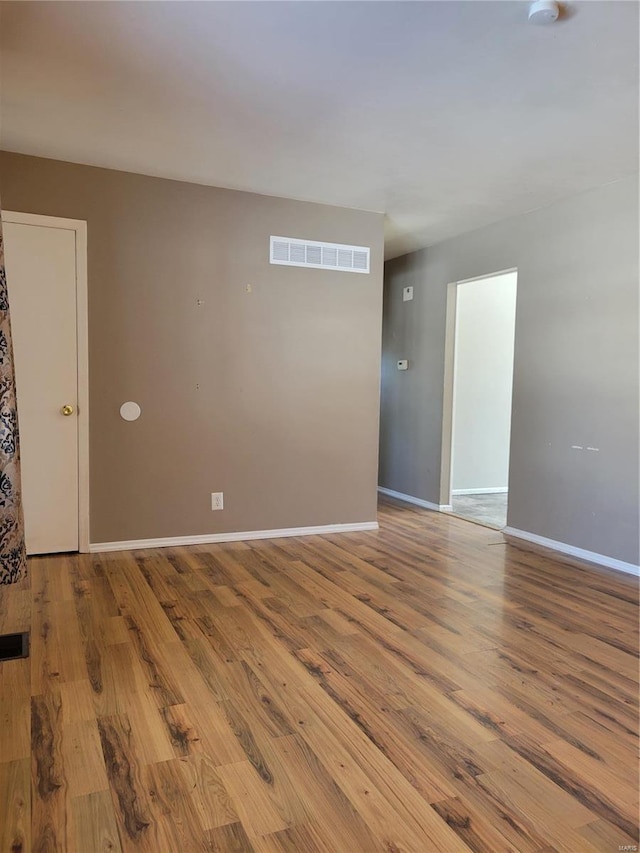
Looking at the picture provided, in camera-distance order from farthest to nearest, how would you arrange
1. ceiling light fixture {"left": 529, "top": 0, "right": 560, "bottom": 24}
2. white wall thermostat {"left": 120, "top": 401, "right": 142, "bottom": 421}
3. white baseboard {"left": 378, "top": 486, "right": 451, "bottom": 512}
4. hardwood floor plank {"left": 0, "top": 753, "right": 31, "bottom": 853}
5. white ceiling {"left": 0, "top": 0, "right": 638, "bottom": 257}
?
white baseboard {"left": 378, "top": 486, "right": 451, "bottom": 512}, white wall thermostat {"left": 120, "top": 401, "right": 142, "bottom": 421}, white ceiling {"left": 0, "top": 0, "right": 638, "bottom": 257}, ceiling light fixture {"left": 529, "top": 0, "right": 560, "bottom": 24}, hardwood floor plank {"left": 0, "top": 753, "right": 31, "bottom": 853}

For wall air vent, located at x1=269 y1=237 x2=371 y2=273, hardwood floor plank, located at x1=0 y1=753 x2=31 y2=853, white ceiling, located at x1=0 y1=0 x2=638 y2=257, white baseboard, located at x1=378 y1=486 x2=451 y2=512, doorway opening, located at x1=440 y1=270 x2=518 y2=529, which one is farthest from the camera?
doorway opening, located at x1=440 y1=270 x2=518 y2=529

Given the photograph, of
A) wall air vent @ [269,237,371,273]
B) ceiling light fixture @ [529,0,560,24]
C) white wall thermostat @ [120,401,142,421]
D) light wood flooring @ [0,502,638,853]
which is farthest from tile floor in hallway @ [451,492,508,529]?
ceiling light fixture @ [529,0,560,24]

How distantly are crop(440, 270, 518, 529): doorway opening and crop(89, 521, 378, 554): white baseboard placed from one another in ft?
6.55

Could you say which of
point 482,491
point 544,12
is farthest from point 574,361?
point 482,491

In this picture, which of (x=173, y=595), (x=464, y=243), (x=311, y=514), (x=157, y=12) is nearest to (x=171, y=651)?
(x=173, y=595)

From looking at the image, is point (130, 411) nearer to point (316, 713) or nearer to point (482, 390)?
point (316, 713)

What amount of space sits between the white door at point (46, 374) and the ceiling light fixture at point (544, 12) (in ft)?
9.26

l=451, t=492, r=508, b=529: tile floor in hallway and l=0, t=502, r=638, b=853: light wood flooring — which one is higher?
l=0, t=502, r=638, b=853: light wood flooring

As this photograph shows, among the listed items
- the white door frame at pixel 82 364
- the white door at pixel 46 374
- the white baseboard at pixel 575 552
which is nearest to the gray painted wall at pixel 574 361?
the white baseboard at pixel 575 552

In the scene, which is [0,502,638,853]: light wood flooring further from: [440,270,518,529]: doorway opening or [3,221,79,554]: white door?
[440,270,518,529]: doorway opening

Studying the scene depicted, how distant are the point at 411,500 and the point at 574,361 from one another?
2.32 metres

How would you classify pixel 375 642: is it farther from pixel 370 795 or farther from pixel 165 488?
pixel 165 488

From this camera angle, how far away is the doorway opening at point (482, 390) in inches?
247

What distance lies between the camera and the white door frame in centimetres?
359
